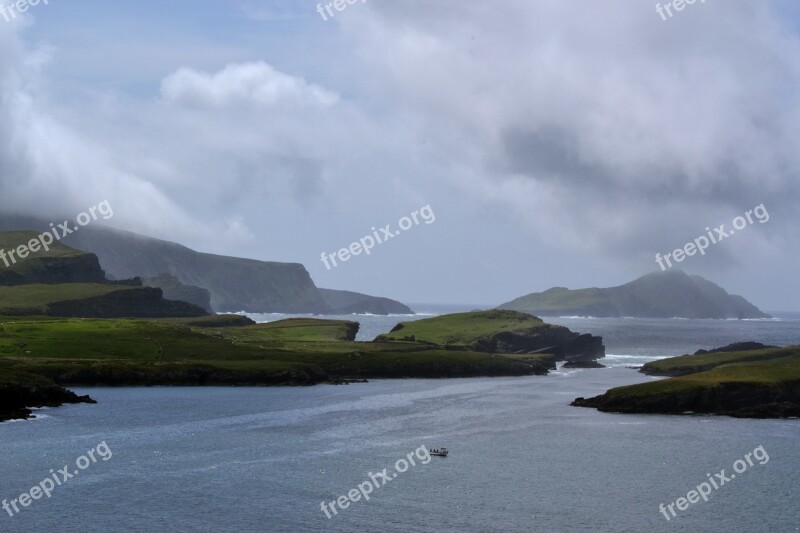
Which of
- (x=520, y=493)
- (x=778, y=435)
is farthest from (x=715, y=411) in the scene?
(x=520, y=493)

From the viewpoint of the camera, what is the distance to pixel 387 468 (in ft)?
313

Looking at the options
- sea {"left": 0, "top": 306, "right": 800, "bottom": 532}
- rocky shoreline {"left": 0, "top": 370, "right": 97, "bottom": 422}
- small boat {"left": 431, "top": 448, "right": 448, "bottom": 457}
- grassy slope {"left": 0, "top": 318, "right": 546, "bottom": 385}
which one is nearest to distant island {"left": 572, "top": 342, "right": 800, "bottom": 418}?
sea {"left": 0, "top": 306, "right": 800, "bottom": 532}

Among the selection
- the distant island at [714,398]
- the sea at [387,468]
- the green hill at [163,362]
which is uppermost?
the green hill at [163,362]

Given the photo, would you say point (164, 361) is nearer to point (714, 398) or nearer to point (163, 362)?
point (163, 362)

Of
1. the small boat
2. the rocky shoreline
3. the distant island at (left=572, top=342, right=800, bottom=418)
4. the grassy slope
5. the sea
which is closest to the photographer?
the sea

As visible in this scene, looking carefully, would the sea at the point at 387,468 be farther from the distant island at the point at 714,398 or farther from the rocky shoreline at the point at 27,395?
the distant island at the point at 714,398

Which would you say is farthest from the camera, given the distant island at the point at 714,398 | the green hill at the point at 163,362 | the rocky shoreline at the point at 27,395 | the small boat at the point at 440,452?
the green hill at the point at 163,362

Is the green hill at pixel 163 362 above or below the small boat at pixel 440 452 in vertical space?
above

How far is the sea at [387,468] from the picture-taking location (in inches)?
3002

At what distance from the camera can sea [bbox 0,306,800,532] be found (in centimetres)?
7625

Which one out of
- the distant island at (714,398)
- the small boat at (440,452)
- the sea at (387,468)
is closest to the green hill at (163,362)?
the sea at (387,468)

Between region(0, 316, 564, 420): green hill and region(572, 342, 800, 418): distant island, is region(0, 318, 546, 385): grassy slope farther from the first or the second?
region(572, 342, 800, 418): distant island

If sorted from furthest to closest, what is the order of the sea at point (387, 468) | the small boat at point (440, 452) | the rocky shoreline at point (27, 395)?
the rocky shoreline at point (27, 395) → the small boat at point (440, 452) → the sea at point (387, 468)

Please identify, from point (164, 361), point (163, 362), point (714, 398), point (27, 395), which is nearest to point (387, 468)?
point (27, 395)
